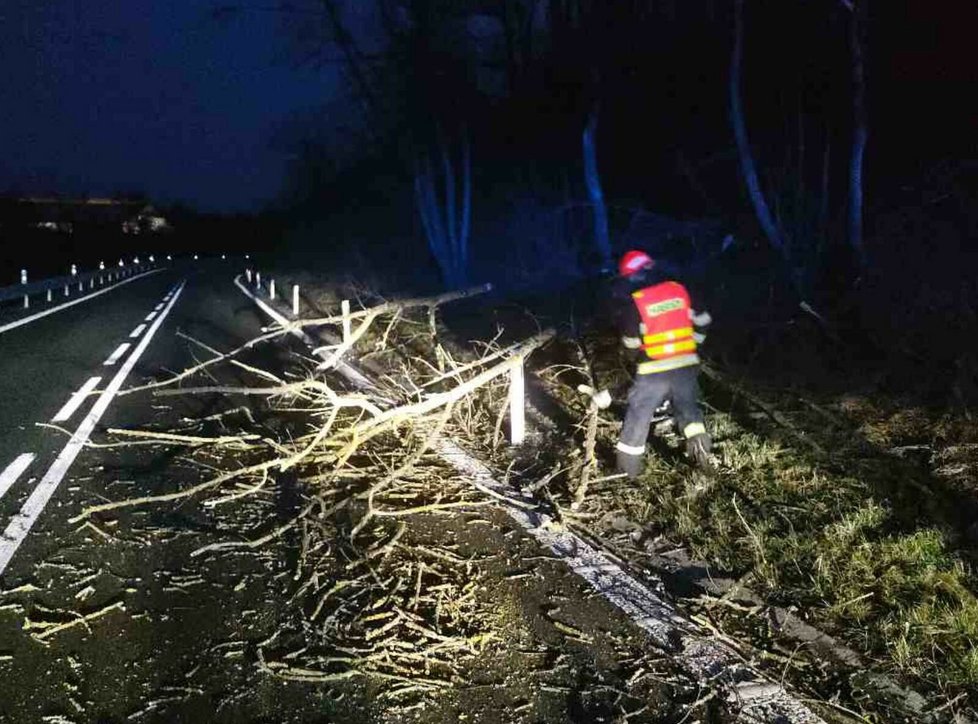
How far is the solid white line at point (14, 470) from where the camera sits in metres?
5.42

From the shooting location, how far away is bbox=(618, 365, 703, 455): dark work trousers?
5.59 meters

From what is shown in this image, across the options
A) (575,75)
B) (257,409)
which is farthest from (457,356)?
(575,75)

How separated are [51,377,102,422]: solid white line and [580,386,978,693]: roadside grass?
550 cm

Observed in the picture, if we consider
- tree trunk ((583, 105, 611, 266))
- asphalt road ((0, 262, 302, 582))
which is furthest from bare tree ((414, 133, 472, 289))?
tree trunk ((583, 105, 611, 266))

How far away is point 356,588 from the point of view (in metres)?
4.08

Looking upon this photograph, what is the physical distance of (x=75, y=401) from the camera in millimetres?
8133

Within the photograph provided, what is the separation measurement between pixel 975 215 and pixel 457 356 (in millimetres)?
7227

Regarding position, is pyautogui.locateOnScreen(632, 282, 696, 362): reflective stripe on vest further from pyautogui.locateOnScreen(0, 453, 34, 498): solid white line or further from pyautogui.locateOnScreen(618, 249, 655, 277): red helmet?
pyautogui.locateOnScreen(0, 453, 34, 498): solid white line

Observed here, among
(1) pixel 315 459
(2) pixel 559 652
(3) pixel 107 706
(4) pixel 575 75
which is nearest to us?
(3) pixel 107 706

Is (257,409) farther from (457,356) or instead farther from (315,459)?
(457,356)

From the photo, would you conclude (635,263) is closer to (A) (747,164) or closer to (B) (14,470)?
(B) (14,470)

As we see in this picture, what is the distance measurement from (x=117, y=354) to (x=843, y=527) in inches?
423

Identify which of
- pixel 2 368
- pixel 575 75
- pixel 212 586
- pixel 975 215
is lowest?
pixel 212 586

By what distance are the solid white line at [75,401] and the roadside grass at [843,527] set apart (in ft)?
18.0
